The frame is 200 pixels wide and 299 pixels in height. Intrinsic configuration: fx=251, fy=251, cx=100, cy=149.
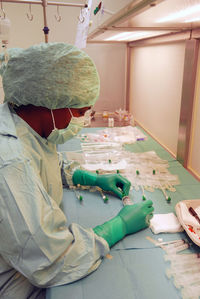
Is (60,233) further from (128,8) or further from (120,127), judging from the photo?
(120,127)

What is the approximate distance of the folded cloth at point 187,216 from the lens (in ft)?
3.82

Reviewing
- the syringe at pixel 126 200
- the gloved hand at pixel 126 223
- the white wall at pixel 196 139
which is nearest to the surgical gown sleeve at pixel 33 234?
the gloved hand at pixel 126 223

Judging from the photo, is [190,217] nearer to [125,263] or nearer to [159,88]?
[125,263]

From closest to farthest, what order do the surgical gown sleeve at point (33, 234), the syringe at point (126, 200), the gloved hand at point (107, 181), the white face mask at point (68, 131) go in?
the surgical gown sleeve at point (33, 234) → the white face mask at point (68, 131) → the syringe at point (126, 200) → the gloved hand at point (107, 181)

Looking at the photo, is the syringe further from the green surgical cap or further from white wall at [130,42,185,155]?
white wall at [130,42,185,155]

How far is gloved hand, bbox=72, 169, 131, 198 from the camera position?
150 cm

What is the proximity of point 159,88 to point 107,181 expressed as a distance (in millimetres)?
1327

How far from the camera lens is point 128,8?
2.99ft

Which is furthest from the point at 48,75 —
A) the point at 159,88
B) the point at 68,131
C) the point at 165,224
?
the point at 159,88

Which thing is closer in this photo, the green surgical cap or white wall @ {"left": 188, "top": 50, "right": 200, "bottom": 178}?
the green surgical cap

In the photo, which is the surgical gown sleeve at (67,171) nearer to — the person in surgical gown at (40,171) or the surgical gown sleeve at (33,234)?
the person in surgical gown at (40,171)

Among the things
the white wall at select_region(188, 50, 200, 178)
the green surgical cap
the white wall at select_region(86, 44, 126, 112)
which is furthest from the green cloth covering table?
the white wall at select_region(86, 44, 126, 112)

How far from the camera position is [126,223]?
1.16m

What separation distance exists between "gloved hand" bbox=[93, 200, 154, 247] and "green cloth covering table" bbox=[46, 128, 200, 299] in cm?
4
